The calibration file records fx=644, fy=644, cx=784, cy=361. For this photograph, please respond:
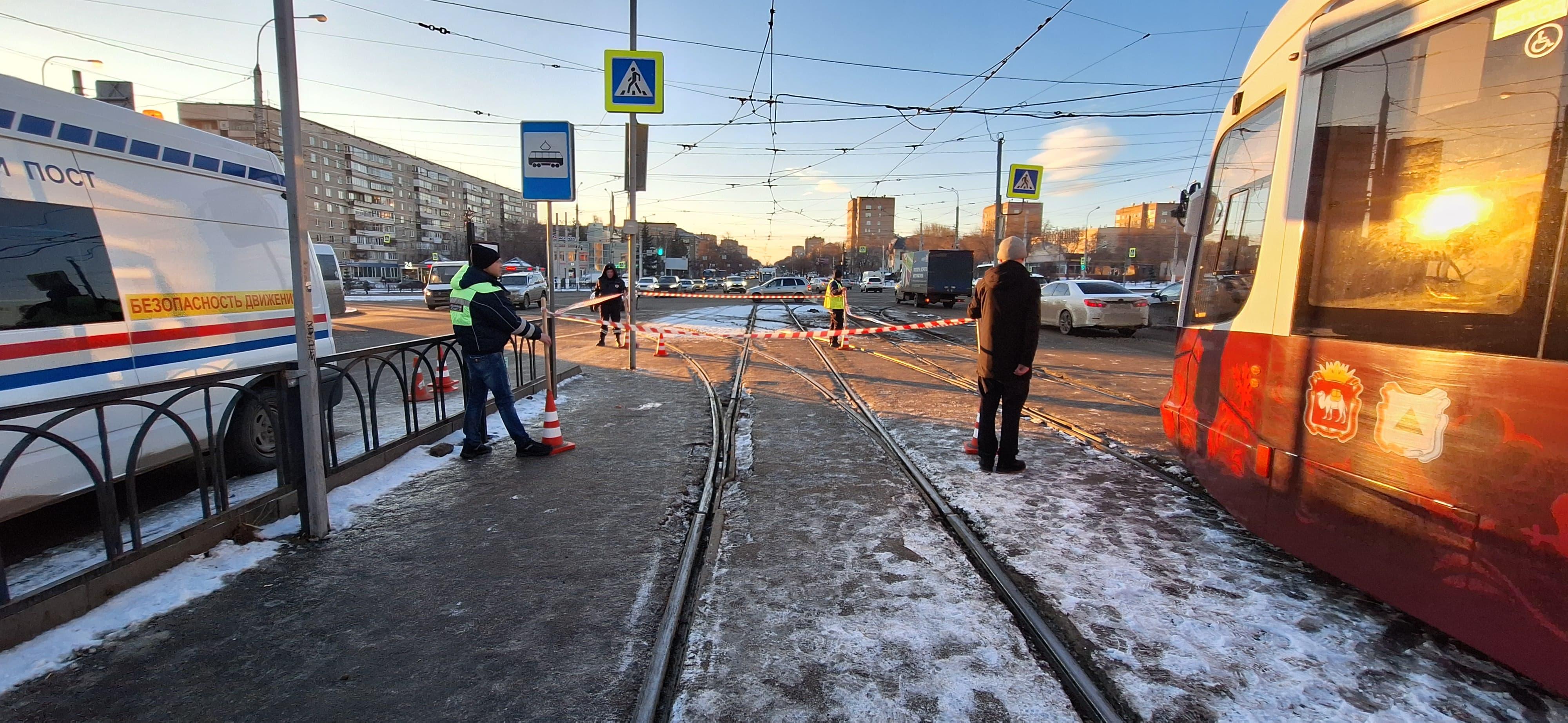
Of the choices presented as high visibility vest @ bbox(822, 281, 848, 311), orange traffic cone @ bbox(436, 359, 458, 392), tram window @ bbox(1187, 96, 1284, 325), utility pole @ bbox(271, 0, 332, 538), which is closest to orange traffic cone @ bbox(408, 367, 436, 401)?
orange traffic cone @ bbox(436, 359, 458, 392)

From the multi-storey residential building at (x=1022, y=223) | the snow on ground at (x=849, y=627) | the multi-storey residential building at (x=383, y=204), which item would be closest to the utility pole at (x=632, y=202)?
the snow on ground at (x=849, y=627)

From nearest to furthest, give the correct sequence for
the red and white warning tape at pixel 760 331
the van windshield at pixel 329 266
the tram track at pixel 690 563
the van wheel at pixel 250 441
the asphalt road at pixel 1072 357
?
the tram track at pixel 690 563 < the van wheel at pixel 250 441 < the asphalt road at pixel 1072 357 < the red and white warning tape at pixel 760 331 < the van windshield at pixel 329 266

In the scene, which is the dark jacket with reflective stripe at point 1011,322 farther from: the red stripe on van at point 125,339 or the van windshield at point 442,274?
the van windshield at point 442,274

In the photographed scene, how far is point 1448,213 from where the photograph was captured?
8.81 ft

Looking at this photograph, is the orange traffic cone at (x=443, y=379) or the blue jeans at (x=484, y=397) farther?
the orange traffic cone at (x=443, y=379)

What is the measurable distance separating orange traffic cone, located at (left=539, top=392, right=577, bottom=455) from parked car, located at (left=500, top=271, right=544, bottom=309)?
21.3 m

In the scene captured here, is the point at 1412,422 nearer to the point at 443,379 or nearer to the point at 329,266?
the point at 443,379

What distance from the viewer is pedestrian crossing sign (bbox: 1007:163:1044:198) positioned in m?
20.2

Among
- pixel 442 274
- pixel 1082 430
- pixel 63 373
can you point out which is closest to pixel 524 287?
pixel 442 274

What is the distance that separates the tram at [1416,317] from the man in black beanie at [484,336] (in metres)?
5.24

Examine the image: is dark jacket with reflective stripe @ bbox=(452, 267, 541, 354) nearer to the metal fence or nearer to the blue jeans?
the blue jeans

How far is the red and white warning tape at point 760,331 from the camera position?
1202 centimetres

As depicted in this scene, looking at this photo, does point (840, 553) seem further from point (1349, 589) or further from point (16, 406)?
point (16, 406)

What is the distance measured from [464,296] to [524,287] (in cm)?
2399
